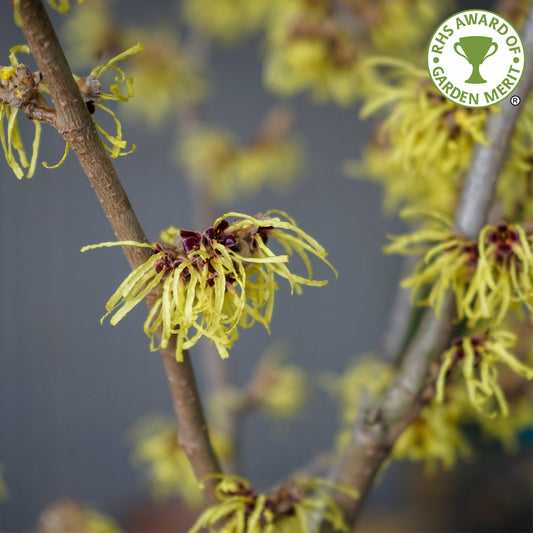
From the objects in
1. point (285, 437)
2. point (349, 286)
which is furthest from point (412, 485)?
point (349, 286)

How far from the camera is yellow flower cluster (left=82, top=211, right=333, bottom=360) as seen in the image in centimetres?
30

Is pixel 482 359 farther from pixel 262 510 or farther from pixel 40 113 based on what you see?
pixel 40 113

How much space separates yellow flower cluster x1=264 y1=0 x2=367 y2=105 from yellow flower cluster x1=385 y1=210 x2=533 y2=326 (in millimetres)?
303

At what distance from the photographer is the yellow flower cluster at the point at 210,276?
0.97ft

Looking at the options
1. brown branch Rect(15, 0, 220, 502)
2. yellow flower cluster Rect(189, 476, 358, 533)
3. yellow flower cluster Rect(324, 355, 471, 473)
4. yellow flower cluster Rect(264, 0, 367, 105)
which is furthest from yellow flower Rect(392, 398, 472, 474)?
yellow flower cluster Rect(264, 0, 367, 105)

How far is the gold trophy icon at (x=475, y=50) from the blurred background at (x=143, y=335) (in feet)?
2.24

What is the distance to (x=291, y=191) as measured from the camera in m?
1.29

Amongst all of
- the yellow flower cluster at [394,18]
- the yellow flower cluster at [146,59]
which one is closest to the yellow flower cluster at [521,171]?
the yellow flower cluster at [394,18]

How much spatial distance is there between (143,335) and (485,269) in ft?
2.68

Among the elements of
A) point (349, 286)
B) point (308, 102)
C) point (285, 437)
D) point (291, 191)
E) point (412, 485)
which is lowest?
point (412, 485)

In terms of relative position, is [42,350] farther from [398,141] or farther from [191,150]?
[398,141]

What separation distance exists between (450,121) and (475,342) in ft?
0.52

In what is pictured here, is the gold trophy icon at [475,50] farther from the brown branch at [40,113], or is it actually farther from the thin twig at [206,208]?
the thin twig at [206,208]

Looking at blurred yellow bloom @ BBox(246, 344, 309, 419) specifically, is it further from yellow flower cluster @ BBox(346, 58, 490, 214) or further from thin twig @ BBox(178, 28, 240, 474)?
yellow flower cluster @ BBox(346, 58, 490, 214)
